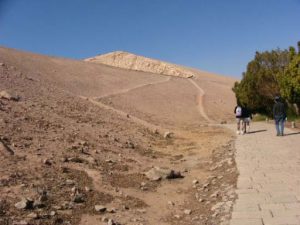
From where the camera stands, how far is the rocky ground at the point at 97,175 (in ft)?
25.3

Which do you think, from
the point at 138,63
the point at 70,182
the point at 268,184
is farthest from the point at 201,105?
the point at 138,63

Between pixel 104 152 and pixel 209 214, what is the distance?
6.02 metres

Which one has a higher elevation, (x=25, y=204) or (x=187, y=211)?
(x=25, y=204)

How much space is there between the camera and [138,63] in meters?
86.7

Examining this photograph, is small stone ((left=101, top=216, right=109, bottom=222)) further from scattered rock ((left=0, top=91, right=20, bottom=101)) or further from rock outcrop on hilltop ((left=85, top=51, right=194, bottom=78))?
rock outcrop on hilltop ((left=85, top=51, right=194, bottom=78))

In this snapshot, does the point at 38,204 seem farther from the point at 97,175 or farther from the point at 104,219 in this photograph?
the point at 97,175

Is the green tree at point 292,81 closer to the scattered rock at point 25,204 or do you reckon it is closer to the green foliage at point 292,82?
the green foliage at point 292,82

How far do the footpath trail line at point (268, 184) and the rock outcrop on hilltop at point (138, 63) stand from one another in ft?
206

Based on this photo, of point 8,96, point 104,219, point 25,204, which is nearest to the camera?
point 25,204

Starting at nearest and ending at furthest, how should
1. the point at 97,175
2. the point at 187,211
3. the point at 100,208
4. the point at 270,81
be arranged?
the point at 100,208 < the point at 187,211 < the point at 97,175 < the point at 270,81

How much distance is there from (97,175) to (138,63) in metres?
77.1

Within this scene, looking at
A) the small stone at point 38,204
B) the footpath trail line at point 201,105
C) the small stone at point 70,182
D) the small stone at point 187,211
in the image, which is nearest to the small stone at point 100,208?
the small stone at point 38,204

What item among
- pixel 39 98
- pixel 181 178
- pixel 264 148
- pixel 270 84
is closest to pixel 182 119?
pixel 270 84

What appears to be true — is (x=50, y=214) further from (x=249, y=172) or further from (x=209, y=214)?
(x=249, y=172)
